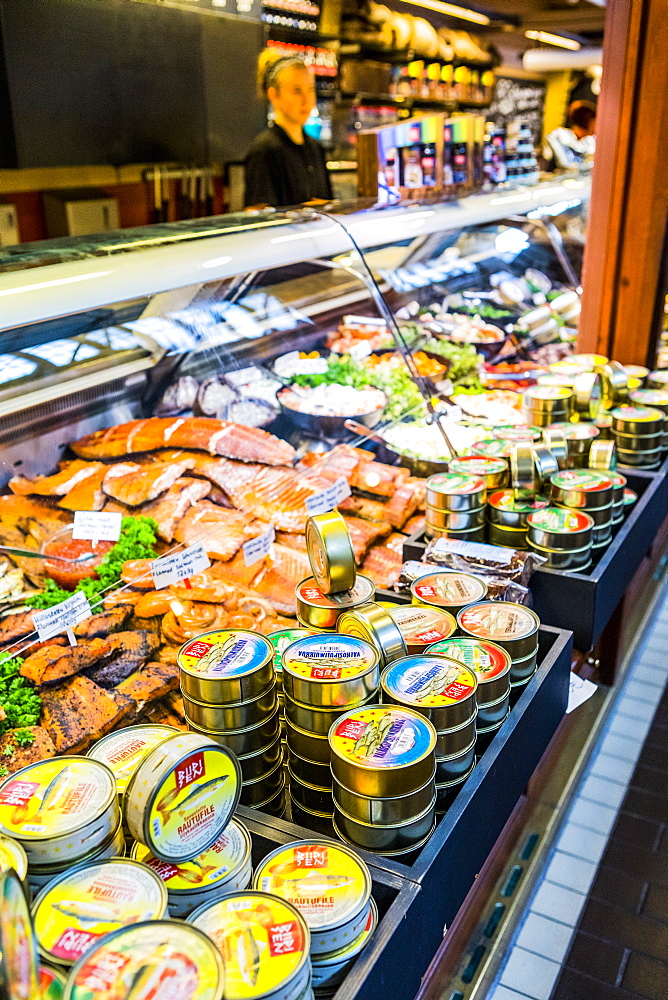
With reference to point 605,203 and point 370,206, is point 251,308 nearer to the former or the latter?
point 370,206

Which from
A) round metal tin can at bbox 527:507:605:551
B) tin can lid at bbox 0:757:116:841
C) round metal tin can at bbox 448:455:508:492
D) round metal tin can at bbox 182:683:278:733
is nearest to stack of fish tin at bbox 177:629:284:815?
round metal tin can at bbox 182:683:278:733

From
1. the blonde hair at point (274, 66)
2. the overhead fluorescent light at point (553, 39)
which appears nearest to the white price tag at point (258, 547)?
the blonde hair at point (274, 66)

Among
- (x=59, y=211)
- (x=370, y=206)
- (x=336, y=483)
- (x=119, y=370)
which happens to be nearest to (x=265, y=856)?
(x=336, y=483)

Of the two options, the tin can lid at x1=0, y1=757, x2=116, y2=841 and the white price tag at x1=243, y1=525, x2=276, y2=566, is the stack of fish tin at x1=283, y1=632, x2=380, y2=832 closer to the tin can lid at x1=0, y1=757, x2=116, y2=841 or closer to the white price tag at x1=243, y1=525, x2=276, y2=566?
the tin can lid at x1=0, y1=757, x2=116, y2=841

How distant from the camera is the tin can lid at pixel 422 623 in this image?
2.03 metres

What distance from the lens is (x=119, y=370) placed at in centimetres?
265

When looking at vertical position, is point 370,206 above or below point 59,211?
above

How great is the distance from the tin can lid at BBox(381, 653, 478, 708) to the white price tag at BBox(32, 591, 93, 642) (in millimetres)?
812

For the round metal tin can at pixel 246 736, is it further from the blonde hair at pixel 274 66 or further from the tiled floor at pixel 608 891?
the blonde hair at pixel 274 66

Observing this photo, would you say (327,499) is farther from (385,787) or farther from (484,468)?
(385,787)

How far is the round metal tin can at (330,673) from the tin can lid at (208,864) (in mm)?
307

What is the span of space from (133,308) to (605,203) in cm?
264

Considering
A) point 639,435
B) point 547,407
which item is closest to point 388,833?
point 547,407

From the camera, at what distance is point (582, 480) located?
2.80 meters
